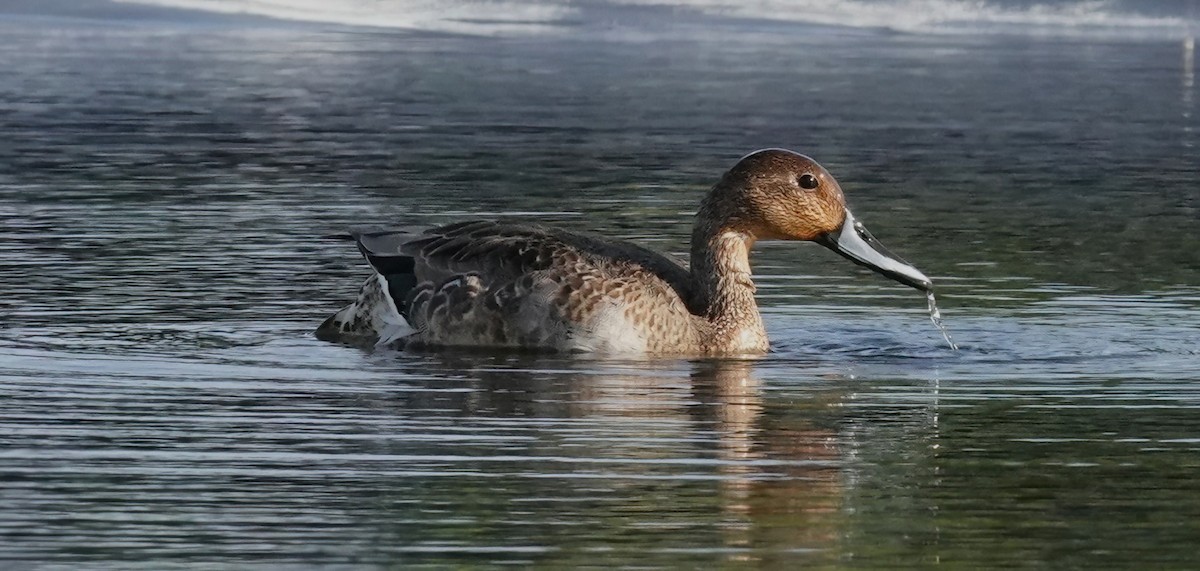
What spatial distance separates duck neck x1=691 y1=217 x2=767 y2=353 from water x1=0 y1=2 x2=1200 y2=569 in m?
0.19

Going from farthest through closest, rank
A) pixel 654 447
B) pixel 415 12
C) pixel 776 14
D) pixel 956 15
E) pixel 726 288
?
1. pixel 956 15
2. pixel 776 14
3. pixel 415 12
4. pixel 726 288
5. pixel 654 447

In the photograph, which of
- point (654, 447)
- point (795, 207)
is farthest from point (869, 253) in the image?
point (654, 447)

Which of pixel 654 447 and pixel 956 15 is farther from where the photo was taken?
pixel 956 15

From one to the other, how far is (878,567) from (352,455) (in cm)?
232

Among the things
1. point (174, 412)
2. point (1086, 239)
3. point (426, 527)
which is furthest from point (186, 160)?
point (426, 527)

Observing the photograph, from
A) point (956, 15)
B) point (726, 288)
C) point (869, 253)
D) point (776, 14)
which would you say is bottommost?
point (956, 15)

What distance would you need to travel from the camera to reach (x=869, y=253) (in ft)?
40.0

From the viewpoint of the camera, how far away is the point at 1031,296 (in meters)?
13.4

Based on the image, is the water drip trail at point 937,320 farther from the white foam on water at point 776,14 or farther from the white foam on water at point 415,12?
the white foam on water at point 415,12

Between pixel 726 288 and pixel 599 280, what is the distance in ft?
2.56

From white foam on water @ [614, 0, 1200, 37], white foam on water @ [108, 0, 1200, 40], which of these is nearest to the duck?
white foam on water @ [108, 0, 1200, 40]

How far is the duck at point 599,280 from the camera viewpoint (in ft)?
38.1

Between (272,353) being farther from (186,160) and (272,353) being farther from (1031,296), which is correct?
(186,160)

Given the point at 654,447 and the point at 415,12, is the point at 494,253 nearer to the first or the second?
the point at 654,447
